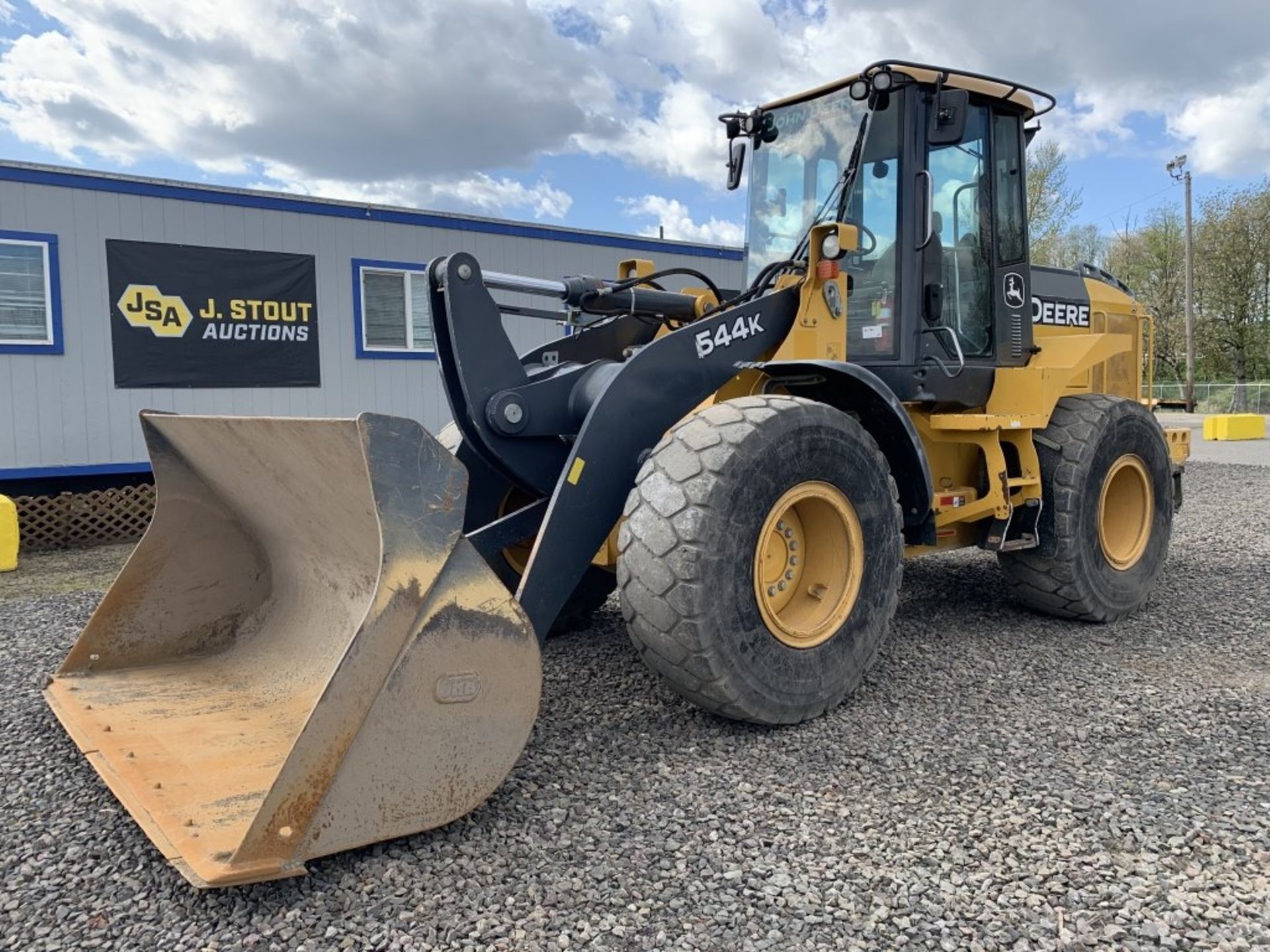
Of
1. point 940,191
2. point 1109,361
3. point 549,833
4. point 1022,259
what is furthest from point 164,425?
point 1109,361

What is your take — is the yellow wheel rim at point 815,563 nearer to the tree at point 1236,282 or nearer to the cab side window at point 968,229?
the cab side window at point 968,229

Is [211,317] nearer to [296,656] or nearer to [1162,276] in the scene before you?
[296,656]

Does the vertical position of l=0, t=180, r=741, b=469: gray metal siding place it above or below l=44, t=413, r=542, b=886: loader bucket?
above

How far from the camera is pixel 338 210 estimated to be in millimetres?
9188

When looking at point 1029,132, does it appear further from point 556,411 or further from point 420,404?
point 420,404

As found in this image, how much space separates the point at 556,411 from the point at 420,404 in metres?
6.44

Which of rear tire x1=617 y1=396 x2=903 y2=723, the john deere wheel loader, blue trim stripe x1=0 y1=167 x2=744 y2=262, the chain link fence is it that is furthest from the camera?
the chain link fence

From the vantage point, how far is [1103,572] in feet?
16.2

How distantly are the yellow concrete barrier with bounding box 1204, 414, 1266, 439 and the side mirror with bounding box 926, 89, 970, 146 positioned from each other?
1841 cm

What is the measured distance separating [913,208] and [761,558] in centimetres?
211

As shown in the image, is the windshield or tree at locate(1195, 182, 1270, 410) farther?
tree at locate(1195, 182, 1270, 410)

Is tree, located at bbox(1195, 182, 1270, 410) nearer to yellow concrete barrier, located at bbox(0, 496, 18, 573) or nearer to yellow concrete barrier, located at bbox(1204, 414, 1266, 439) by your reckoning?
yellow concrete barrier, located at bbox(1204, 414, 1266, 439)

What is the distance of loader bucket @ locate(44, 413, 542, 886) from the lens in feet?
7.79

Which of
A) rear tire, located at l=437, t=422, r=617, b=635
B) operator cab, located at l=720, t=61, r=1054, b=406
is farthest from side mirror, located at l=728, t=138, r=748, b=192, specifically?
rear tire, located at l=437, t=422, r=617, b=635
